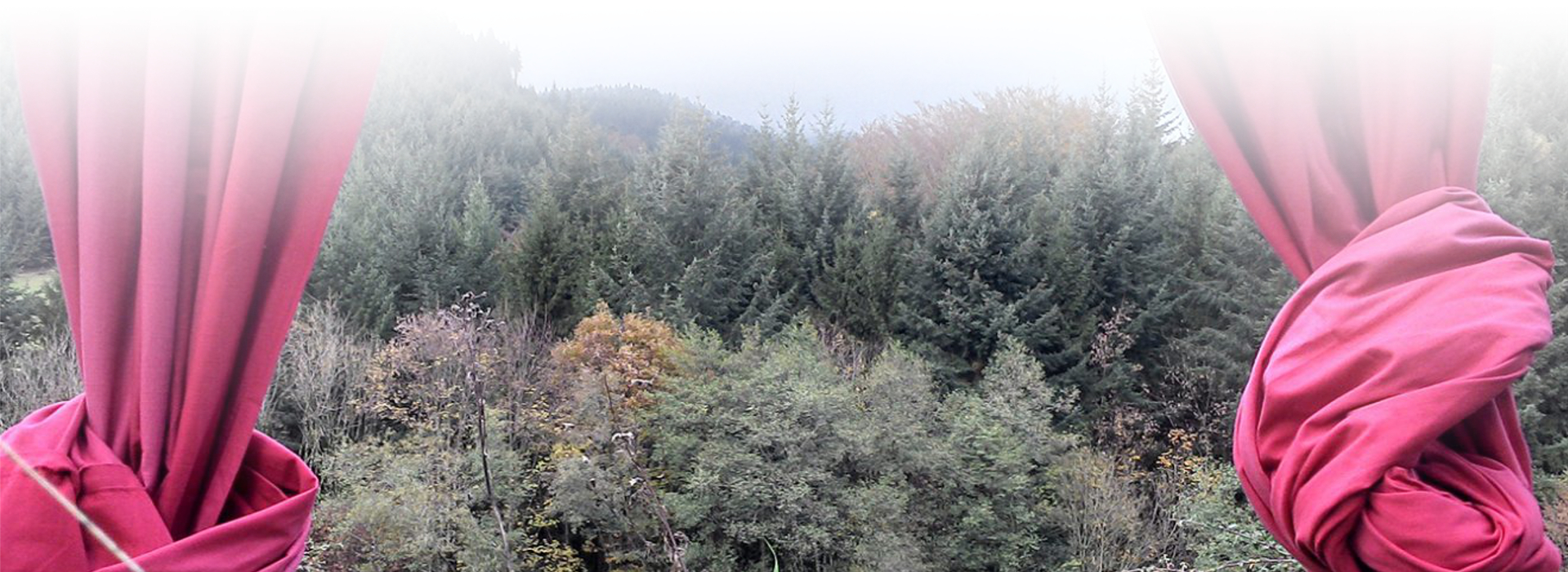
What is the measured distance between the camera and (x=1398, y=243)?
132 centimetres

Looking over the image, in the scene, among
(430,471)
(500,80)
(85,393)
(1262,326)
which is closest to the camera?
(85,393)

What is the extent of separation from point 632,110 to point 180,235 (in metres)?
19.7

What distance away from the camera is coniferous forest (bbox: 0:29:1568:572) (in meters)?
9.45

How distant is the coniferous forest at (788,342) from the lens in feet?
31.0

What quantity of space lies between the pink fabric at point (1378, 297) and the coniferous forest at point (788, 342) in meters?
4.50

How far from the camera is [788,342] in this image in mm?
11672

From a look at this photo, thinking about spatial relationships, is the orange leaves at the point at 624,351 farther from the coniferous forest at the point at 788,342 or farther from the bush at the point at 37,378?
the bush at the point at 37,378

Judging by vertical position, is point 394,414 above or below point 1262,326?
above

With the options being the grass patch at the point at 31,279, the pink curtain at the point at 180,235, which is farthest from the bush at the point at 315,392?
the pink curtain at the point at 180,235

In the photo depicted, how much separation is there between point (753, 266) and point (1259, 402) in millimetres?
12527

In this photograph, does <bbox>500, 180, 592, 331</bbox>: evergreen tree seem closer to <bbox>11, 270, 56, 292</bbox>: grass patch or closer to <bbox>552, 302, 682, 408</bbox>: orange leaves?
<bbox>552, 302, 682, 408</bbox>: orange leaves

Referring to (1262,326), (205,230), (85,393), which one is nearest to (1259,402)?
(205,230)

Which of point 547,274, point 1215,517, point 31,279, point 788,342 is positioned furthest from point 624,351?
point 31,279

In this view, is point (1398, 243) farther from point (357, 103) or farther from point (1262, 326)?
point (1262, 326)
